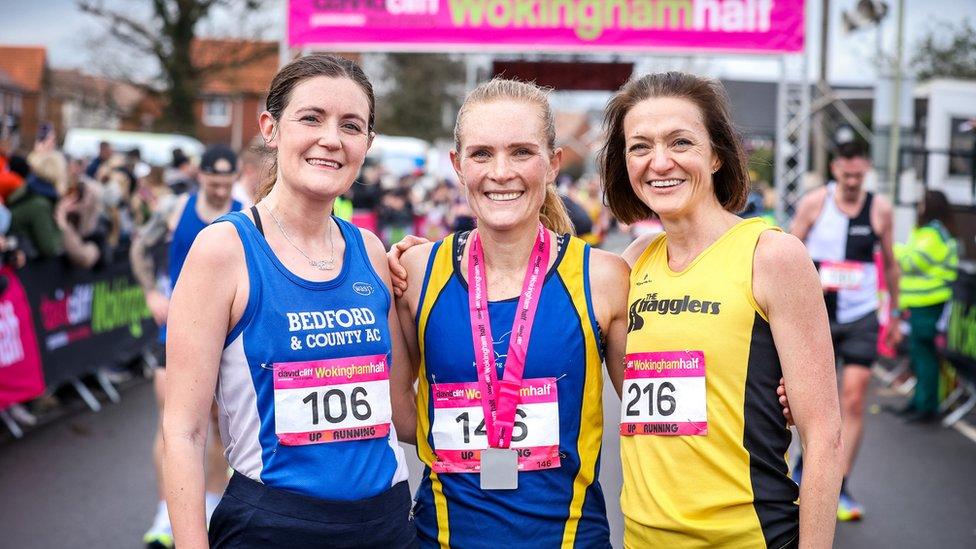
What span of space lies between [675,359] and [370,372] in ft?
2.45

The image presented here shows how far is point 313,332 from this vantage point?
95.7 inches

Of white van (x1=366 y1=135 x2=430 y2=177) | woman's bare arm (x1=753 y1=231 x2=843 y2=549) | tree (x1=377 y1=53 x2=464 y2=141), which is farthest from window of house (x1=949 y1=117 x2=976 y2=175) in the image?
tree (x1=377 y1=53 x2=464 y2=141)

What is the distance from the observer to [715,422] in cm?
247

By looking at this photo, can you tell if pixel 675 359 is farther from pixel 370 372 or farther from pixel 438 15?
pixel 438 15

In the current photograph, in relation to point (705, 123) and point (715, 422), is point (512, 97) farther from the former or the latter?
point (715, 422)

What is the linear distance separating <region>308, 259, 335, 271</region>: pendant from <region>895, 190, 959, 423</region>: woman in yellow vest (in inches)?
291

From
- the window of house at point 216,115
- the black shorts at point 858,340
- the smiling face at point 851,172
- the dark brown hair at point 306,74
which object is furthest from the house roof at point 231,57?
the window of house at point 216,115

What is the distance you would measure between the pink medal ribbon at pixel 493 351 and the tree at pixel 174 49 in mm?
31190

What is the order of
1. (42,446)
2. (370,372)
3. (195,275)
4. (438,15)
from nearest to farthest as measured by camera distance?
(195,275) → (370,372) → (42,446) → (438,15)

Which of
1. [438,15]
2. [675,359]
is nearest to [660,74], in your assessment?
[675,359]

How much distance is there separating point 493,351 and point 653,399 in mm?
420

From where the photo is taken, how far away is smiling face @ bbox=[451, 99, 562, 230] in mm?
2656

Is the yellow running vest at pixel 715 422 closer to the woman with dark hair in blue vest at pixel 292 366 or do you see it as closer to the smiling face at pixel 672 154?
the smiling face at pixel 672 154

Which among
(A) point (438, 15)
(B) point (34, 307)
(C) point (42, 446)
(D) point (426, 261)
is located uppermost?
(A) point (438, 15)
